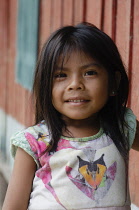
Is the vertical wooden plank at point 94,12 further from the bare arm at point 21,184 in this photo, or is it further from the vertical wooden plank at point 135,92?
the bare arm at point 21,184

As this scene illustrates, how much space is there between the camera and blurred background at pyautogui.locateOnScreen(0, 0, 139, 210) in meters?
2.70

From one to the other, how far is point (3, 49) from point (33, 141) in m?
5.84

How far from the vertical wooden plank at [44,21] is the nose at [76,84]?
299 centimetres

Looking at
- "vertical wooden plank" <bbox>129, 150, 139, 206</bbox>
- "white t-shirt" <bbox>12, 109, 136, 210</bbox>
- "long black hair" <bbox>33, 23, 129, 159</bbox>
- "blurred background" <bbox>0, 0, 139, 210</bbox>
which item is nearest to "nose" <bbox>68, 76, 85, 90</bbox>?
"long black hair" <bbox>33, 23, 129, 159</bbox>

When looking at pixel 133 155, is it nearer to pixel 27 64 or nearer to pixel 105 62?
pixel 105 62

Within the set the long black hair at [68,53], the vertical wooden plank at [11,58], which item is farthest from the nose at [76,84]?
the vertical wooden plank at [11,58]

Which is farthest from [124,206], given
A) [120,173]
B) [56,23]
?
[56,23]

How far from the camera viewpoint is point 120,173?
6.12 feet

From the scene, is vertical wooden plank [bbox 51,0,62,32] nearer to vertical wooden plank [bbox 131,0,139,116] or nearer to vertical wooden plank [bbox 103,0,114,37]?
vertical wooden plank [bbox 103,0,114,37]

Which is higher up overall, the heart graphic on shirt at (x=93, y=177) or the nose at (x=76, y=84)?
the nose at (x=76, y=84)

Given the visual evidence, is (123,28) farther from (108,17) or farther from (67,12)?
(67,12)

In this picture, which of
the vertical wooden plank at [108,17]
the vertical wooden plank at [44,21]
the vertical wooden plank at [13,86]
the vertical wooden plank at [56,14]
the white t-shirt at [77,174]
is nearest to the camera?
the white t-shirt at [77,174]

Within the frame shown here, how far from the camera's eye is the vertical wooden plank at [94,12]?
10.6 feet

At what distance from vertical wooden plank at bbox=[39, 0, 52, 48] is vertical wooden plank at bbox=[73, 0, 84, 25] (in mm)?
917
